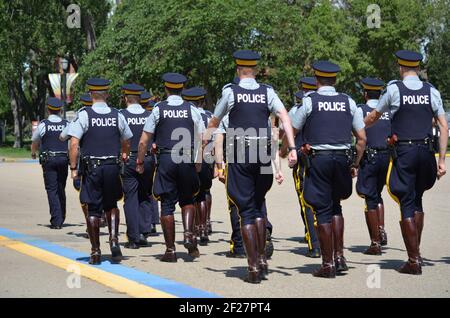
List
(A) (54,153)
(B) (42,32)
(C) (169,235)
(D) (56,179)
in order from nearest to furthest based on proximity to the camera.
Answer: (C) (169,235)
(A) (54,153)
(D) (56,179)
(B) (42,32)

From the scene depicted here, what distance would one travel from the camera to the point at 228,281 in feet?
28.3

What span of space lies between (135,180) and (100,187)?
217 cm

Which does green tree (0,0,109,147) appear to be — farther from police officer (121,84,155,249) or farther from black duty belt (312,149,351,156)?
black duty belt (312,149,351,156)

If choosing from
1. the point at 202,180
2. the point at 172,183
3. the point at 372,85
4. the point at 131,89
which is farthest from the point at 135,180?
the point at 372,85

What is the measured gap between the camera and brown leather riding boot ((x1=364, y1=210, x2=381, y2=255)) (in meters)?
10.6

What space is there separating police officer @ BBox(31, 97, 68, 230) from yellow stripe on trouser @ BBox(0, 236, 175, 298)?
2.28 meters

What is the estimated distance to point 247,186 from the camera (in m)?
8.66

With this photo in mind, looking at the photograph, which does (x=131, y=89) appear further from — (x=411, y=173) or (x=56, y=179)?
(x=411, y=173)

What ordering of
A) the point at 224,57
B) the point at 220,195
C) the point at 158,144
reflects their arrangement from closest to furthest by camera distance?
1. the point at 158,144
2. the point at 220,195
3. the point at 224,57

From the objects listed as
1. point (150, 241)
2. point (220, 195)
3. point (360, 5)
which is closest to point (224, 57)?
point (360, 5)

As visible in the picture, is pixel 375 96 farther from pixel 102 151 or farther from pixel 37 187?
pixel 37 187

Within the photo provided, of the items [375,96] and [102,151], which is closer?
[102,151]

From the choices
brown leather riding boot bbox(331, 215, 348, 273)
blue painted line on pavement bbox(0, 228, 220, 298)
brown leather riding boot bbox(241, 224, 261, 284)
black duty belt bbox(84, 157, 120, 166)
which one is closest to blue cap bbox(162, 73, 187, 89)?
black duty belt bbox(84, 157, 120, 166)
